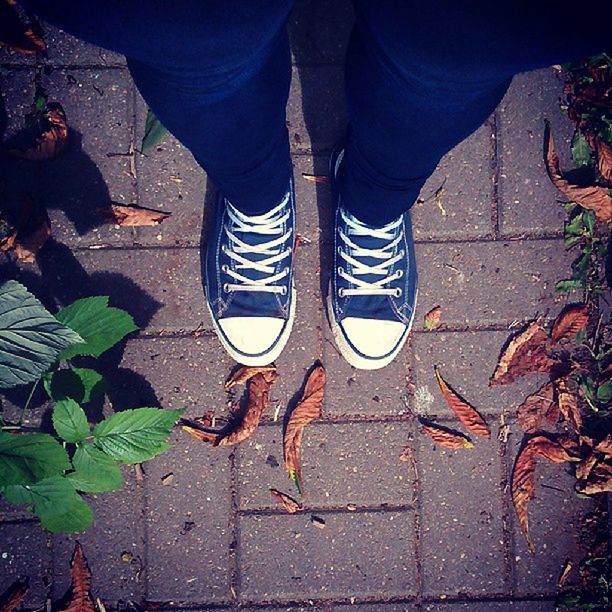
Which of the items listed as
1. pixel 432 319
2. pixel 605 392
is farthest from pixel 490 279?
pixel 605 392

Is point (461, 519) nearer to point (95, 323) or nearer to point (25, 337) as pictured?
point (95, 323)

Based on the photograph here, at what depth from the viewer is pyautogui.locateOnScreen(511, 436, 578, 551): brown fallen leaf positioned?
6.23 feet

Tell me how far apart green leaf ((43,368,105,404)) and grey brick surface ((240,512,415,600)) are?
708 mm

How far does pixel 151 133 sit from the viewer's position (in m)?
1.93

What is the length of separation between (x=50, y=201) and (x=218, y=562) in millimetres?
1412

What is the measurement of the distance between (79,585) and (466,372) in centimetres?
154

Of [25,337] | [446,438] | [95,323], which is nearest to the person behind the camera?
[25,337]

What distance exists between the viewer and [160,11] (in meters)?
0.75

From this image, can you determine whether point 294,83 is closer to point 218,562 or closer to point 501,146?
point 501,146

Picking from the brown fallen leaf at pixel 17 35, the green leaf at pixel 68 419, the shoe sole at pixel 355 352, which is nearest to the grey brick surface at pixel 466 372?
the shoe sole at pixel 355 352

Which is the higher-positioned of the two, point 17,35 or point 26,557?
point 17,35

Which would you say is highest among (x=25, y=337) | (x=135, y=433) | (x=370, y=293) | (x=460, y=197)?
(x=460, y=197)

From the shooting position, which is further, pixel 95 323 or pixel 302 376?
pixel 302 376

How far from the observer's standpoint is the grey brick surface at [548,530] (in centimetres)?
190
